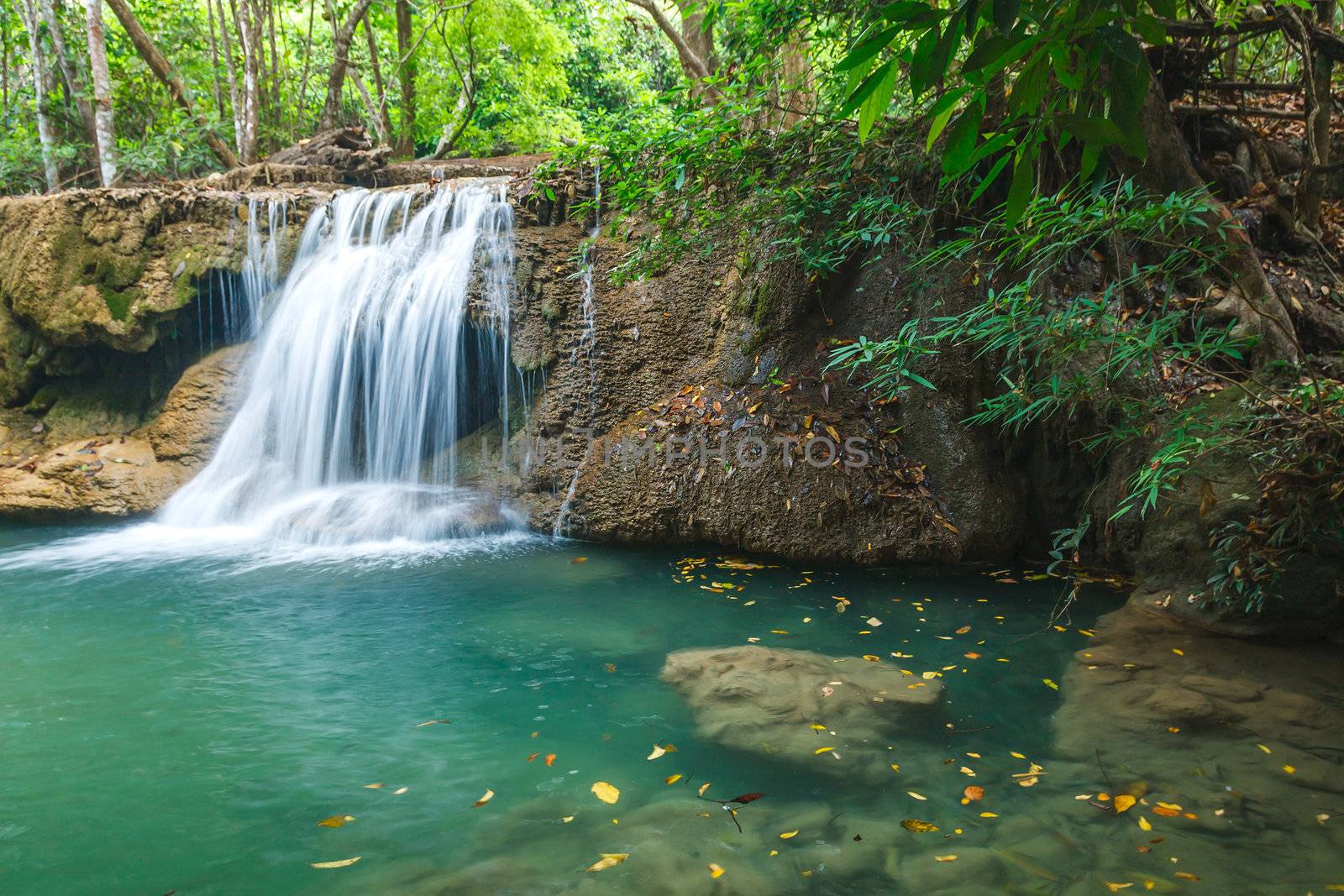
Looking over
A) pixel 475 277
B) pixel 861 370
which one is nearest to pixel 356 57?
pixel 475 277

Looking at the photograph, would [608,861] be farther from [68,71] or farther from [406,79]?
[68,71]

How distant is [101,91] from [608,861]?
12.8m

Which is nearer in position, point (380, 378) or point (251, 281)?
point (380, 378)

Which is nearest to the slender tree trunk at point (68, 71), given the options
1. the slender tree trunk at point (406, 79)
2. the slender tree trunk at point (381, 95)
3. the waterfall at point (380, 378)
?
the slender tree trunk at point (381, 95)

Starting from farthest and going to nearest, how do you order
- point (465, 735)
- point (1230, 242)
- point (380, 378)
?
point (380, 378) < point (1230, 242) < point (465, 735)

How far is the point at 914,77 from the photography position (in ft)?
4.36

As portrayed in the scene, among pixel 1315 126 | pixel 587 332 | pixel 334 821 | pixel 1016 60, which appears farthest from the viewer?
pixel 587 332

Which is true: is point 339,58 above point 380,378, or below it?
above

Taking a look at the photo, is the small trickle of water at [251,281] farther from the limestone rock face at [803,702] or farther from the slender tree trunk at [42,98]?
the limestone rock face at [803,702]

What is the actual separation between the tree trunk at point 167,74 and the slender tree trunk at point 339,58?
1733 millimetres

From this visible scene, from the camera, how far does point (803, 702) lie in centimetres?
380

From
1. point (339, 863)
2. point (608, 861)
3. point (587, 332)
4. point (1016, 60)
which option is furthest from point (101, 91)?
point (1016, 60)

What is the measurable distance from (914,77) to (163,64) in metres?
14.9

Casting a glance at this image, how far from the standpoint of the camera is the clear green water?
277 centimetres
